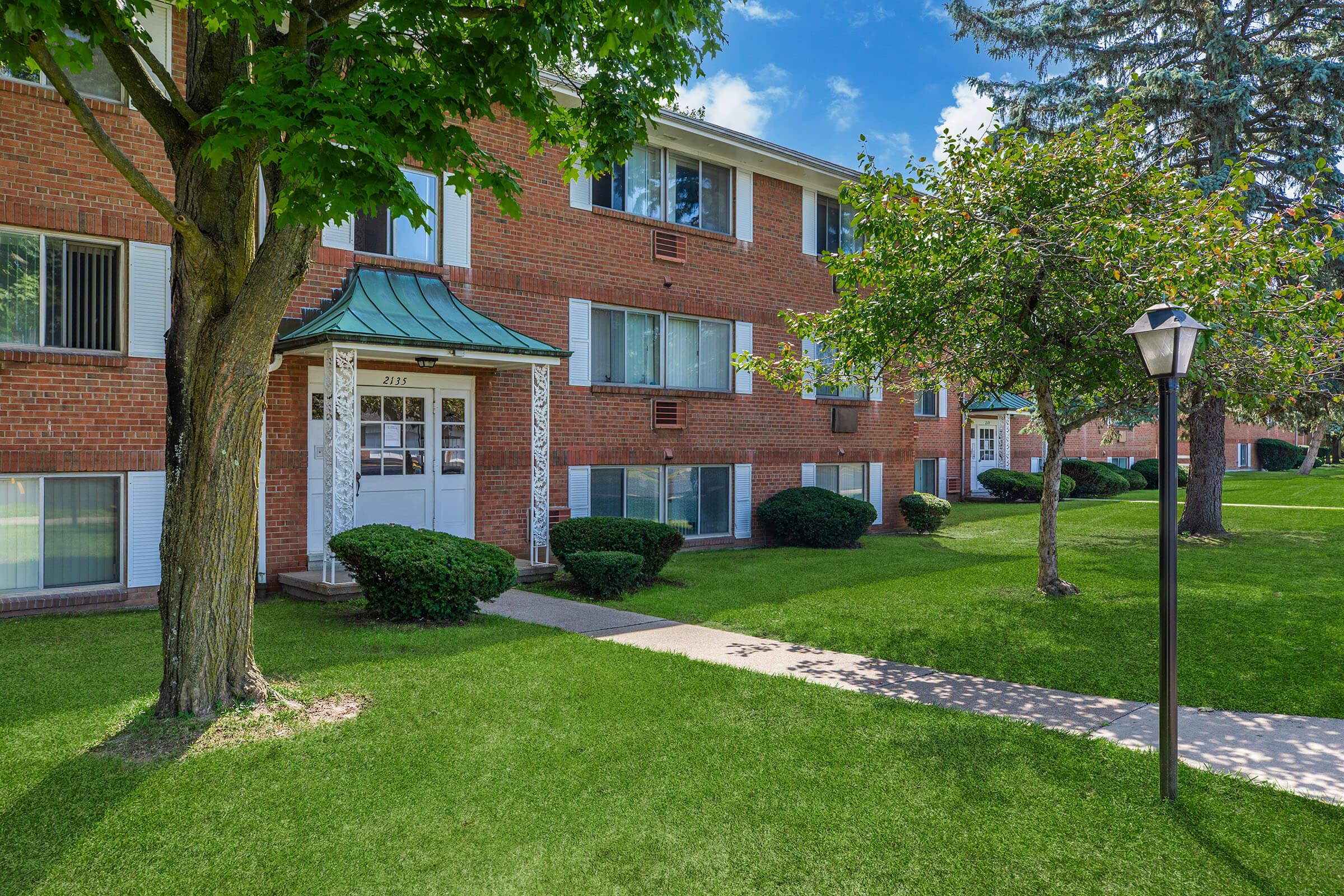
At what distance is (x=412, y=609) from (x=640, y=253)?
765cm

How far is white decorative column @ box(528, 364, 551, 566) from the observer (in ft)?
35.9

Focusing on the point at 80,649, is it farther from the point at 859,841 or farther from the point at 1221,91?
the point at 1221,91

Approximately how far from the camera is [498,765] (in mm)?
4754

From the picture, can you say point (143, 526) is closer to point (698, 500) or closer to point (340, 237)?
point (340, 237)

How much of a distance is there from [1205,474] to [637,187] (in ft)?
43.3

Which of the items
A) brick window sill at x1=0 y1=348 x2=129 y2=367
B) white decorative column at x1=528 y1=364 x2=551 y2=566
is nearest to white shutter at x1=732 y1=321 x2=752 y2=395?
white decorative column at x1=528 y1=364 x2=551 y2=566

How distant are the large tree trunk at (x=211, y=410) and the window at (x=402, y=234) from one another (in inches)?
227

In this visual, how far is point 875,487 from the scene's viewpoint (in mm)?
18172

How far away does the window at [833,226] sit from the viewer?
1688 centimetres

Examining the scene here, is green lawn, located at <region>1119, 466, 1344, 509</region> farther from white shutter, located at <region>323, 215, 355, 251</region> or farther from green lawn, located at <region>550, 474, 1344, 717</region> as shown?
white shutter, located at <region>323, 215, 355, 251</region>

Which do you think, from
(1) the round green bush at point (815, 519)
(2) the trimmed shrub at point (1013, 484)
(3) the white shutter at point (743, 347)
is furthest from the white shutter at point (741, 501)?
(2) the trimmed shrub at point (1013, 484)

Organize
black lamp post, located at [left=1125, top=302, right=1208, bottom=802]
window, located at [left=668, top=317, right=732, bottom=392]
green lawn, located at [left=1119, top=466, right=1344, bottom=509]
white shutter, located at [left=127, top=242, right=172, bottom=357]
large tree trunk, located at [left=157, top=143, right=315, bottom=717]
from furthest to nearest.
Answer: green lawn, located at [left=1119, top=466, right=1344, bottom=509] → window, located at [left=668, top=317, right=732, bottom=392] → white shutter, located at [left=127, top=242, right=172, bottom=357] → large tree trunk, located at [left=157, top=143, right=315, bottom=717] → black lamp post, located at [left=1125, top=302, right=1208, bottom=802]

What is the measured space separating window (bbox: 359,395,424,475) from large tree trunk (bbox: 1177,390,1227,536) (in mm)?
15229

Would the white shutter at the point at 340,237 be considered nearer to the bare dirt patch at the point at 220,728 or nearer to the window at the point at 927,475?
the bare dirt patch at the point at 220,728
